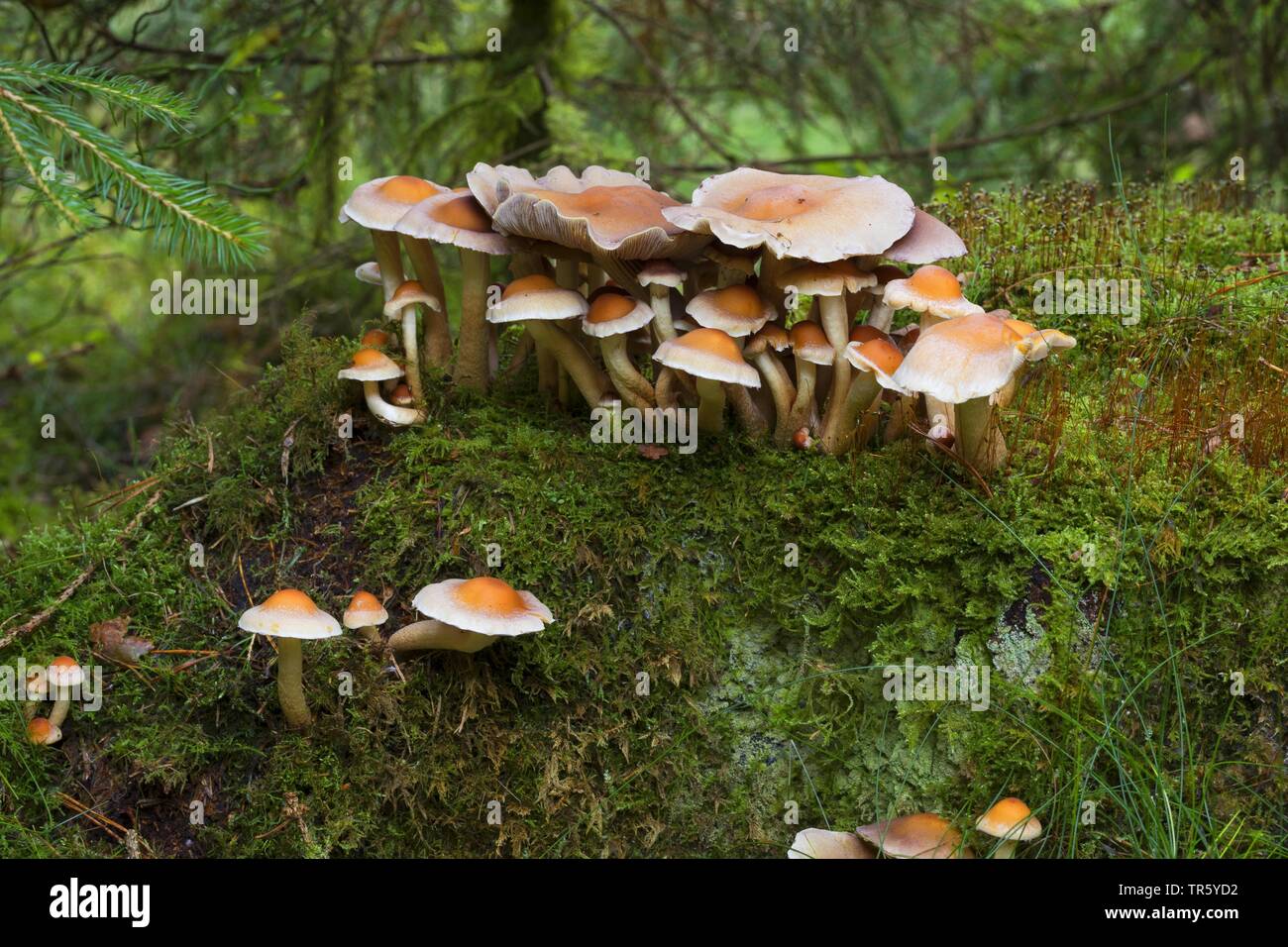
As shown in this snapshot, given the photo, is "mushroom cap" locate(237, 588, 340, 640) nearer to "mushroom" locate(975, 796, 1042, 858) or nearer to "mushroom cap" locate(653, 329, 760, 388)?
"mushroom cap" locate(653, 329, 760, 388)

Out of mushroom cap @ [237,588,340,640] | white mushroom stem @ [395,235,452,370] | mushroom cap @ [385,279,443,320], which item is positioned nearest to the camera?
mushroom cap @ [237,588,340,640]

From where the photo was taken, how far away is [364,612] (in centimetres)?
326

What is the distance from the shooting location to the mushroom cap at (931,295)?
3.33 metres

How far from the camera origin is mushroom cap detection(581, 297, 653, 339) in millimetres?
3523

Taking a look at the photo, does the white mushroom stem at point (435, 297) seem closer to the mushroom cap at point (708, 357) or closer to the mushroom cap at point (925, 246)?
the mushroom cap at point (708, 357)

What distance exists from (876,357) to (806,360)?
335 millimetres

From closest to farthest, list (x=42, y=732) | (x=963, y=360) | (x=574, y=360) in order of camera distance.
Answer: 1. (x=963, y=360)
2. (x=42, y=732)
3. (x=574, y=360)

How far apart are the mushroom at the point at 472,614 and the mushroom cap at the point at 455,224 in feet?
4.09

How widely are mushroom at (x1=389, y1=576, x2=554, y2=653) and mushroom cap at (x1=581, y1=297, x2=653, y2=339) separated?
0.96m

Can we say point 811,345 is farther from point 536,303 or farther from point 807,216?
point 536,303

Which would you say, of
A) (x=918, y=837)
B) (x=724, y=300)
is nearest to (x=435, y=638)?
(x=724, y=300)

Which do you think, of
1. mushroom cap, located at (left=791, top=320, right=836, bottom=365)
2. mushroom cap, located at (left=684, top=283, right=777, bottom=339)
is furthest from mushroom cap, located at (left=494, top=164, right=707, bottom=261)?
mushroom cap, located at (left=791, top=320, right=836, bottom=365)

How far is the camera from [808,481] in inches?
144
